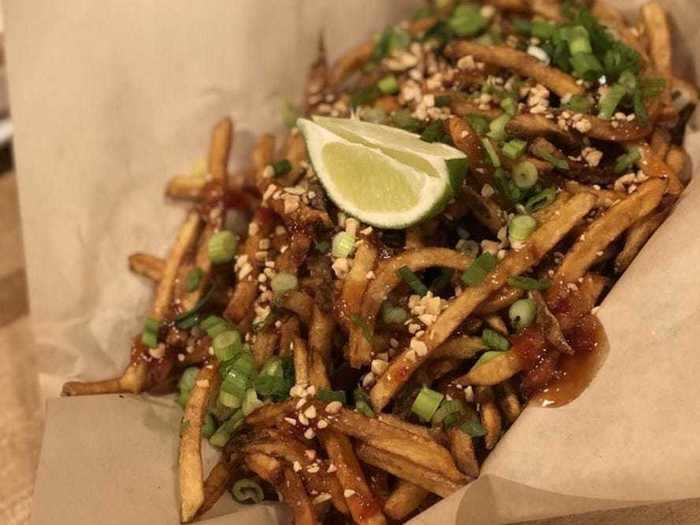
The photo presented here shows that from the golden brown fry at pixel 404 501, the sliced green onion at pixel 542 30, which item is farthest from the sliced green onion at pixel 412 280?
the sliced green onion at pixel 542 30

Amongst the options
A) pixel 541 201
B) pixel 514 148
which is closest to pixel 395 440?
pixel 541 201

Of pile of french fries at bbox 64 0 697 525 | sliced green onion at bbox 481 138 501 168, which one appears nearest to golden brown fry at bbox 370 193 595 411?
pile of french fries at bbox 64 0 697 525

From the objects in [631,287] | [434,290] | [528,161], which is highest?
[528,161]

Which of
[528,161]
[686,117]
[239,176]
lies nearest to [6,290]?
[239,176]

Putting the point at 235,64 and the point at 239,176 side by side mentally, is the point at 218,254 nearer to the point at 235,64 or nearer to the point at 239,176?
the point at 239,176

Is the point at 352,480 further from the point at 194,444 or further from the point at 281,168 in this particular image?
the point at 281,168

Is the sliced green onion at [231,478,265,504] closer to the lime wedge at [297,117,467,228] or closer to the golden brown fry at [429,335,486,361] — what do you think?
the golden brown fry at [429,335,486,361]
